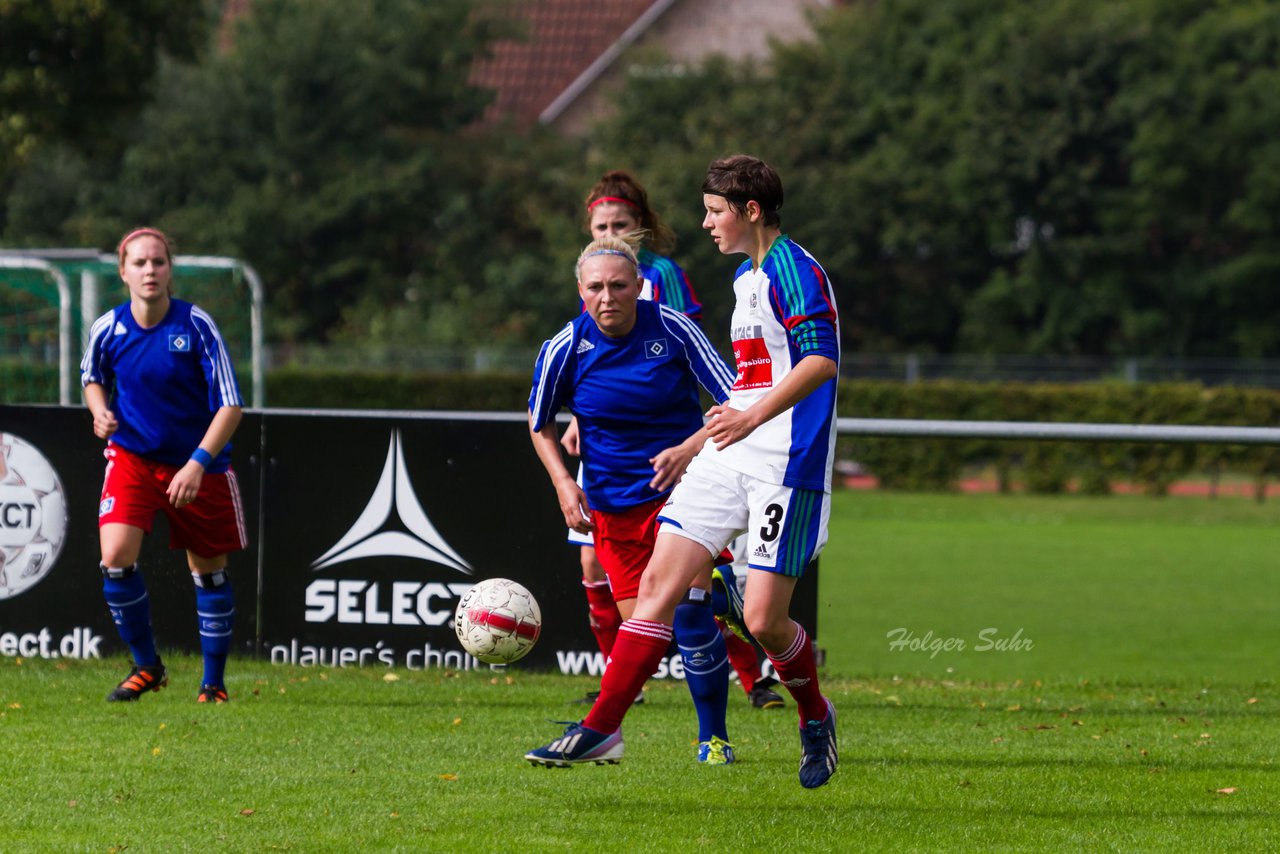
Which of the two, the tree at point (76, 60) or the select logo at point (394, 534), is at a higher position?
the tree at point (76, 60)

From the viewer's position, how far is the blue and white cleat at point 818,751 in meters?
5.89

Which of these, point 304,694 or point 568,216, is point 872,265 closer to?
point 568,216

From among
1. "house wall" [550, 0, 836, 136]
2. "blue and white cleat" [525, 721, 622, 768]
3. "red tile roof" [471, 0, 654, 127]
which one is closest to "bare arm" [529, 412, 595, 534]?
"blue and white cleat" [525, 721, 622, 768]

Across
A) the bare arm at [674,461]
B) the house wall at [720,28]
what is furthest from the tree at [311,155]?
the bare arm at [674,461]

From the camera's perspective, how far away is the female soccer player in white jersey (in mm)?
5637

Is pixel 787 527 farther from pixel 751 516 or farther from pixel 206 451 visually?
pixel 206 451

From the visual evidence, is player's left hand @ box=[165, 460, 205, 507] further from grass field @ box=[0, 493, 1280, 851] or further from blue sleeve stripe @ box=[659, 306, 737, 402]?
blue sleeve stripe @ box=[659, 306, 737, 402]

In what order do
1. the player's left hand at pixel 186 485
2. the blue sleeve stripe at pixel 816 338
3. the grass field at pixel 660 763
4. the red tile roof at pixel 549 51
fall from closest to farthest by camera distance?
the grass field at pixel 660 763 < the blue sleeve stripe at pixel 816 338 < the player's left hand at pixel 186 485 < the red tile roof at pixel 549 51

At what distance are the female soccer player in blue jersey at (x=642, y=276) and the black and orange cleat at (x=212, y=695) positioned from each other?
5.60 feet

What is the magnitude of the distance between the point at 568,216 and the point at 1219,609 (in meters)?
29.7

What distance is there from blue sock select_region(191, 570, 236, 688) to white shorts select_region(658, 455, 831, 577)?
2.96 metres

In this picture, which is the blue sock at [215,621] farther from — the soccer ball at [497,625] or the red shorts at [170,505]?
the soccer ball at [497,625]

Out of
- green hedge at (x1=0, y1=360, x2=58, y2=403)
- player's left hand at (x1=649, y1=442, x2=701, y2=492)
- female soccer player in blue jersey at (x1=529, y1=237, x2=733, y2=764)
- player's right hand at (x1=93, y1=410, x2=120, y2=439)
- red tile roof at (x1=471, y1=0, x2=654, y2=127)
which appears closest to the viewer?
player's left hand at (x1=649, y1=442, x2=701, y2=492)

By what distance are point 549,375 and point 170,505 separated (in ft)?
7.85
